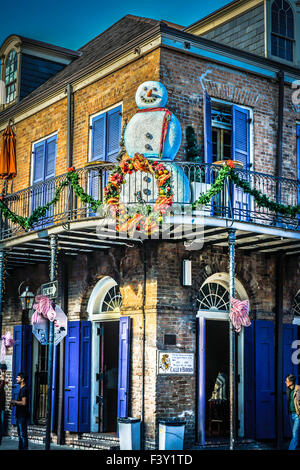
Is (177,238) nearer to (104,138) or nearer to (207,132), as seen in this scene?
(207,132)

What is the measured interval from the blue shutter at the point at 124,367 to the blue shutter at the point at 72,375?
4.73 feet

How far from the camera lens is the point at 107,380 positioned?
53.5 feet

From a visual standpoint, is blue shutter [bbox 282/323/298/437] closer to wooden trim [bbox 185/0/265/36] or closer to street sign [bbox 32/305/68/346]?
street sign [bbox 32/305/68/346]

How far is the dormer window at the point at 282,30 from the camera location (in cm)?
1673

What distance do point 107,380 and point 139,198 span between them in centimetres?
503

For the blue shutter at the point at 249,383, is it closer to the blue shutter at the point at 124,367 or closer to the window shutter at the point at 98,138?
the blue shutter at the point at 124,367

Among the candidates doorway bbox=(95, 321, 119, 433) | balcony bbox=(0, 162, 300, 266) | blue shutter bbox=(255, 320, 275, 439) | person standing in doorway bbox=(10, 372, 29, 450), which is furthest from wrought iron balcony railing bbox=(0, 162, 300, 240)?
person standing in doorway bbox=(10, 372, 29, 450)

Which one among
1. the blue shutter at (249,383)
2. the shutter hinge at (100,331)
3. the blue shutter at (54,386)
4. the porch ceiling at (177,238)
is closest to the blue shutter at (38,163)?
the porch ceiling at (177,238)

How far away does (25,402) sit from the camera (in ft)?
43.2

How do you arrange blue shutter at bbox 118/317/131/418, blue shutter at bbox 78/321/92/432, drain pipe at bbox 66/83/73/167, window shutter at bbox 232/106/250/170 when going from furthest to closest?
1. drain pipe at bbox 66/83/73/167
2. window shutter at bbox 232/106/250/170
3. blue shutter at bbox 78/321/92/432
4. blue shutter at bbox 118/317/131/418

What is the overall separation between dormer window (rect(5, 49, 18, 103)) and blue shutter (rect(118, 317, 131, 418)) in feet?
28.2

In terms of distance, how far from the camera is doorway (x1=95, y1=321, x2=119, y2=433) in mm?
15133

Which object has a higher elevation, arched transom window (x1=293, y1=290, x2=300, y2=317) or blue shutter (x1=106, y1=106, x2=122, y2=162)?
blue shutter (x1=106, y1=106, x2=122, y2=162)

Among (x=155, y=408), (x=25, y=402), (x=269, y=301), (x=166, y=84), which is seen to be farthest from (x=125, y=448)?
(x=166, y=84)
